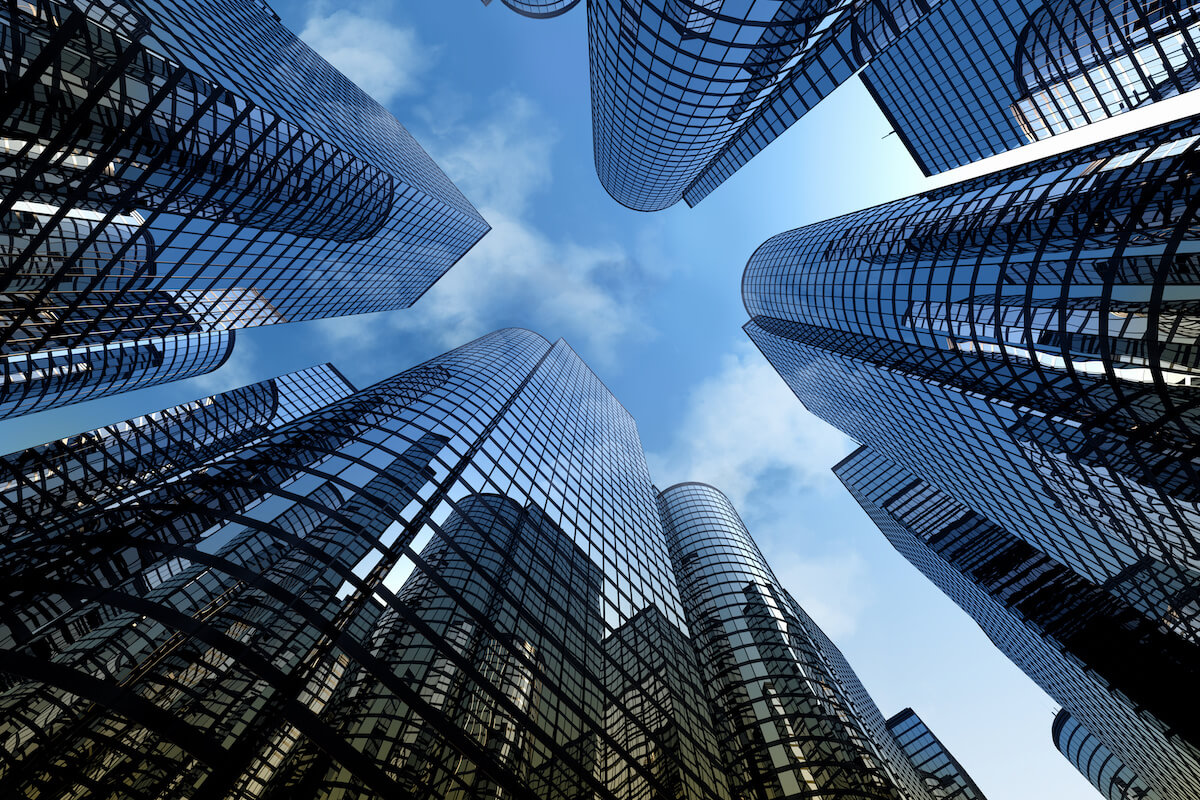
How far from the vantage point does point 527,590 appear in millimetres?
19266

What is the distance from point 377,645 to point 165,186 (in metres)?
Result: 24.8

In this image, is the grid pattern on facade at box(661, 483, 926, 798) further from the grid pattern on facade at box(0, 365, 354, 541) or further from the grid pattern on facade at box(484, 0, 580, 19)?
the grid pattern on facade at box(484, 0, 580, 19)

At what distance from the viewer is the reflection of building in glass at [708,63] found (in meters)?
31.7

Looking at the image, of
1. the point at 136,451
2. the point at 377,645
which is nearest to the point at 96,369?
the point at 136,451

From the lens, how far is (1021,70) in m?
49.7

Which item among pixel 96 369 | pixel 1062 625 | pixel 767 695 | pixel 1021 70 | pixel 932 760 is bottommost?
pixel 767 695

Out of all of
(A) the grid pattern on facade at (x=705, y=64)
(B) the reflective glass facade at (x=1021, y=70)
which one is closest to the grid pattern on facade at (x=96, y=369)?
(A) the grid pattern on facade at (x=705, y=64)

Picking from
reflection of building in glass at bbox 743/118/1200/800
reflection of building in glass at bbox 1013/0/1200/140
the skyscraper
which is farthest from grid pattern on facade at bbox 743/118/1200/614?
the skyscraper

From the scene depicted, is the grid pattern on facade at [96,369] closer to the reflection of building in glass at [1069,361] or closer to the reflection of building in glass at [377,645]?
→ the reflection of building in glass at [377,645]

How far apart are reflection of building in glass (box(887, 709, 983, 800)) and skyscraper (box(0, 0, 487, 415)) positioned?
275 ft

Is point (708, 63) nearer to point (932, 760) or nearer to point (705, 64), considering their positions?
point (705, 64)

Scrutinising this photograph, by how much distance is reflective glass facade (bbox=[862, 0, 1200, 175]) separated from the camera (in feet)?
115

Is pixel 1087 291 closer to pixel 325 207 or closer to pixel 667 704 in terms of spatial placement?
pixel 667 704

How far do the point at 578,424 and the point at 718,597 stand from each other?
21165 millimetres
